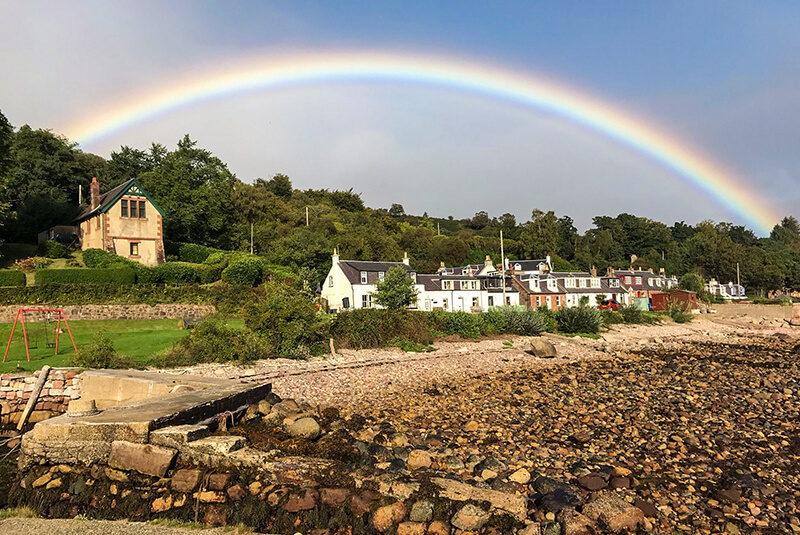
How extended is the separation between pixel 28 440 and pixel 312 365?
14.5 metres

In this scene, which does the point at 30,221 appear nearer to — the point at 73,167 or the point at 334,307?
the point at 73,167

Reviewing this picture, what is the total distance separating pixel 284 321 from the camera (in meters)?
26.3

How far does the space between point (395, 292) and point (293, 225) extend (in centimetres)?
4445

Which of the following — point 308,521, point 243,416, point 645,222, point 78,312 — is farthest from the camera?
point 645,222

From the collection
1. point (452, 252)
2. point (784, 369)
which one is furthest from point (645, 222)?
point (784, 369)

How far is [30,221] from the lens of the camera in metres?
52.6

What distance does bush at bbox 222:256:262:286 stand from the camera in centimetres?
4425

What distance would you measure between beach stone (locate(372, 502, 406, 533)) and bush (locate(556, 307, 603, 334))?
1526 inches

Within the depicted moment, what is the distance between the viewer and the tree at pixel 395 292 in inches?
1630

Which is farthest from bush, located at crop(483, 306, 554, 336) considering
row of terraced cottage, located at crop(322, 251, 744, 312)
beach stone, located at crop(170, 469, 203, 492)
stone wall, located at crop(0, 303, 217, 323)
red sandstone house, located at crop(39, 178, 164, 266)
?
beach stone, located at crop(170, 469, 203, 492)

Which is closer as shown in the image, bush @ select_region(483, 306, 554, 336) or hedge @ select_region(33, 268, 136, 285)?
hedge @ select_region(33, 268, 136, 285)

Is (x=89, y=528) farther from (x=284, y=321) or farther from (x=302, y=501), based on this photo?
(x=284, y=321)

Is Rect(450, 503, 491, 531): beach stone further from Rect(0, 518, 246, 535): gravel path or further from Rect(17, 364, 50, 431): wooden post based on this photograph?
Rect(17, 364, 50, 431): wooden post

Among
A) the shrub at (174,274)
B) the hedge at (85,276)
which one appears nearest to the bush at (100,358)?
the hedge at (85,276)
